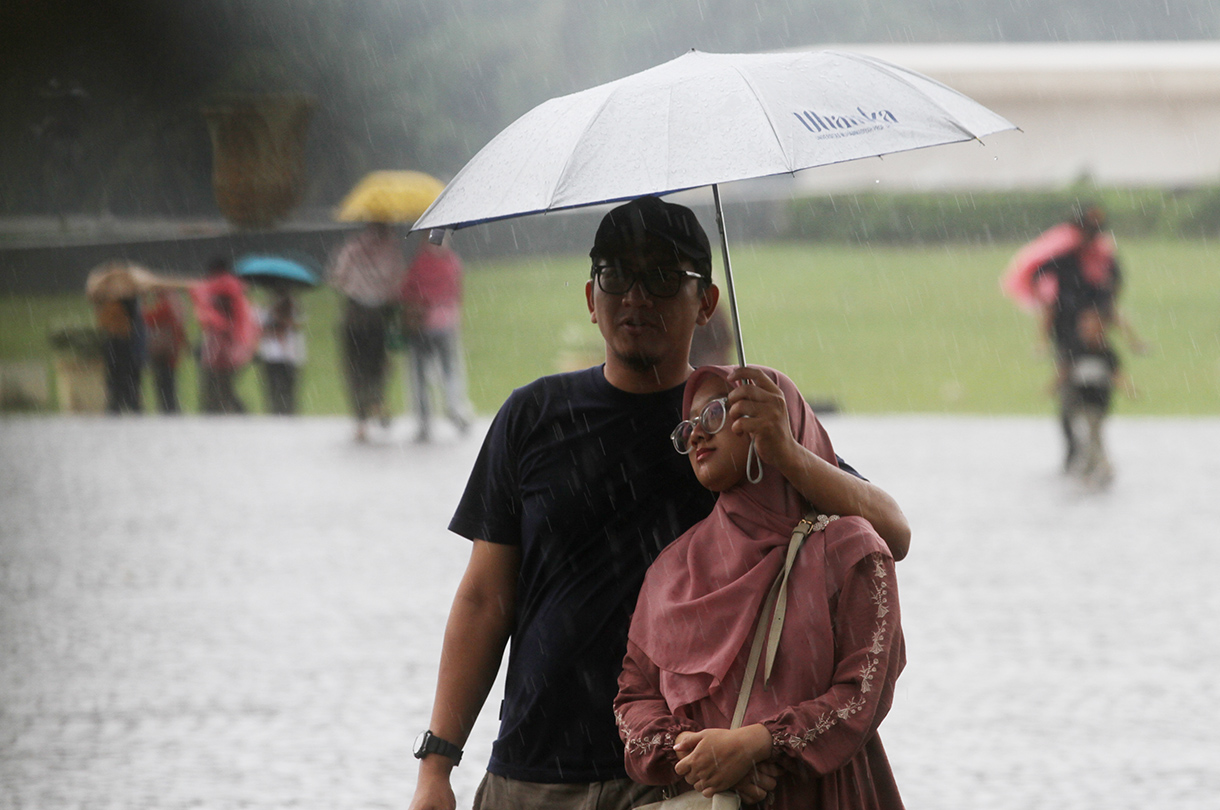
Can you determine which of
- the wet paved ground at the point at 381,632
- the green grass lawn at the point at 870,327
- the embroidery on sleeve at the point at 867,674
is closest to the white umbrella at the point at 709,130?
the embroidery on sleeve at the point at 867,674

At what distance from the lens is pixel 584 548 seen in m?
2.36

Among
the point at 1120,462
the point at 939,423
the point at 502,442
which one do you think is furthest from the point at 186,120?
the point at 502,442

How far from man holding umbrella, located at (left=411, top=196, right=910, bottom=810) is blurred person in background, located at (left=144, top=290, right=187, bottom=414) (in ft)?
50.8

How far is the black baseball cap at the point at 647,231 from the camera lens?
2.30 m

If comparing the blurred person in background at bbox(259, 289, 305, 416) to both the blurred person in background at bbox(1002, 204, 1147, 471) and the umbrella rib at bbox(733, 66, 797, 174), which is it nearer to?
the blurred person in background at bbox(1002, 204, 1147, 471)

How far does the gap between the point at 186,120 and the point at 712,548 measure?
96.2 ft

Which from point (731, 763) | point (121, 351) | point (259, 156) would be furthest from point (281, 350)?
point (731, 763)

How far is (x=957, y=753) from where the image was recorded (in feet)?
17.0

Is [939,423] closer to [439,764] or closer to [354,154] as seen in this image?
[439,764]

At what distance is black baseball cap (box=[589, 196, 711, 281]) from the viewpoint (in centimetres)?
230

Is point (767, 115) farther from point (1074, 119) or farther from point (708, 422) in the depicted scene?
point (1074, 119)

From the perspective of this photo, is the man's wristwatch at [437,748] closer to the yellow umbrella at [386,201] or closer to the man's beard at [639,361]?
the man's beard at [639,361]

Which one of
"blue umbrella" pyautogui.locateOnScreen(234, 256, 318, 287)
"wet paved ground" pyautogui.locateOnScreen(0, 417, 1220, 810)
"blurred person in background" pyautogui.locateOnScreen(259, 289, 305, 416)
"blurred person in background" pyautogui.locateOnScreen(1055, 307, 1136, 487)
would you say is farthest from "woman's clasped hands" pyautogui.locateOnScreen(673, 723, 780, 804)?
"blue umbrella" pyautogui.locateOnScreen(234, 256, 318, 287)

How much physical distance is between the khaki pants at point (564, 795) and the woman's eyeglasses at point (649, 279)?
764 millimetres
